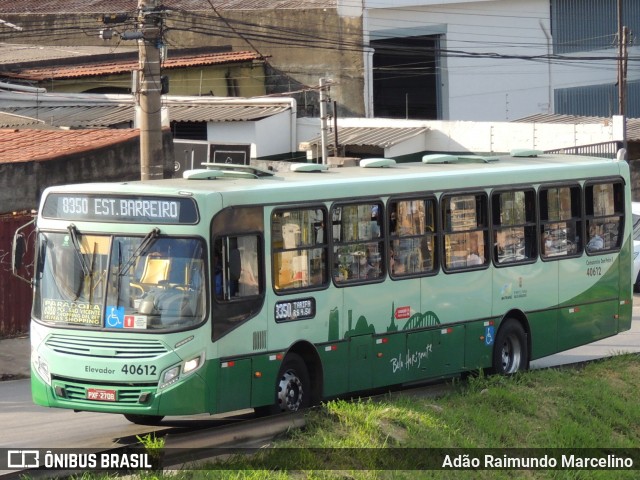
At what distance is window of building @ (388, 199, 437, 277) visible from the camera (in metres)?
13.4

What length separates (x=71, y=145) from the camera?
23.1 meters

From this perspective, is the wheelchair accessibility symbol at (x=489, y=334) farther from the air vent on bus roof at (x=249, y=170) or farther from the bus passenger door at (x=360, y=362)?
the air vent on bus roof at (x=249, y=170)

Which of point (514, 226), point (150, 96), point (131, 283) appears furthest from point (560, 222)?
point (131, 283)

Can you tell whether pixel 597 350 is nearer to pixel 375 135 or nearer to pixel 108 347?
pixel 108 347

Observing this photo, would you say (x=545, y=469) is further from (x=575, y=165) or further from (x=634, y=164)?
(x=634, y=164)

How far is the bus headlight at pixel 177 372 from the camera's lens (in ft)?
35.6

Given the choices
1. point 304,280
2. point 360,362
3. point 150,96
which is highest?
point 150,96

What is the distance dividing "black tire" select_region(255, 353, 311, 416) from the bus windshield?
1459mm

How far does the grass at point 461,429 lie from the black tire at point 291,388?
442 mm

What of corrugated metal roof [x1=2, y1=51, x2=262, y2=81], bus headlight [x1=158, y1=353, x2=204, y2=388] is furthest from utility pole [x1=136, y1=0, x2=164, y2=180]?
corrugated metal roof [x1=2, y1=51, x2=262, y2=81]

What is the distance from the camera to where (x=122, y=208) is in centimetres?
1130

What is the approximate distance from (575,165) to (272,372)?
239 inches

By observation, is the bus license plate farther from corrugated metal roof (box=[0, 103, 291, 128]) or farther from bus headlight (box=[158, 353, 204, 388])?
corrugated metal roof (box=[0, 103, 291, 128])

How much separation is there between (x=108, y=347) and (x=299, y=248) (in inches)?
90.1
